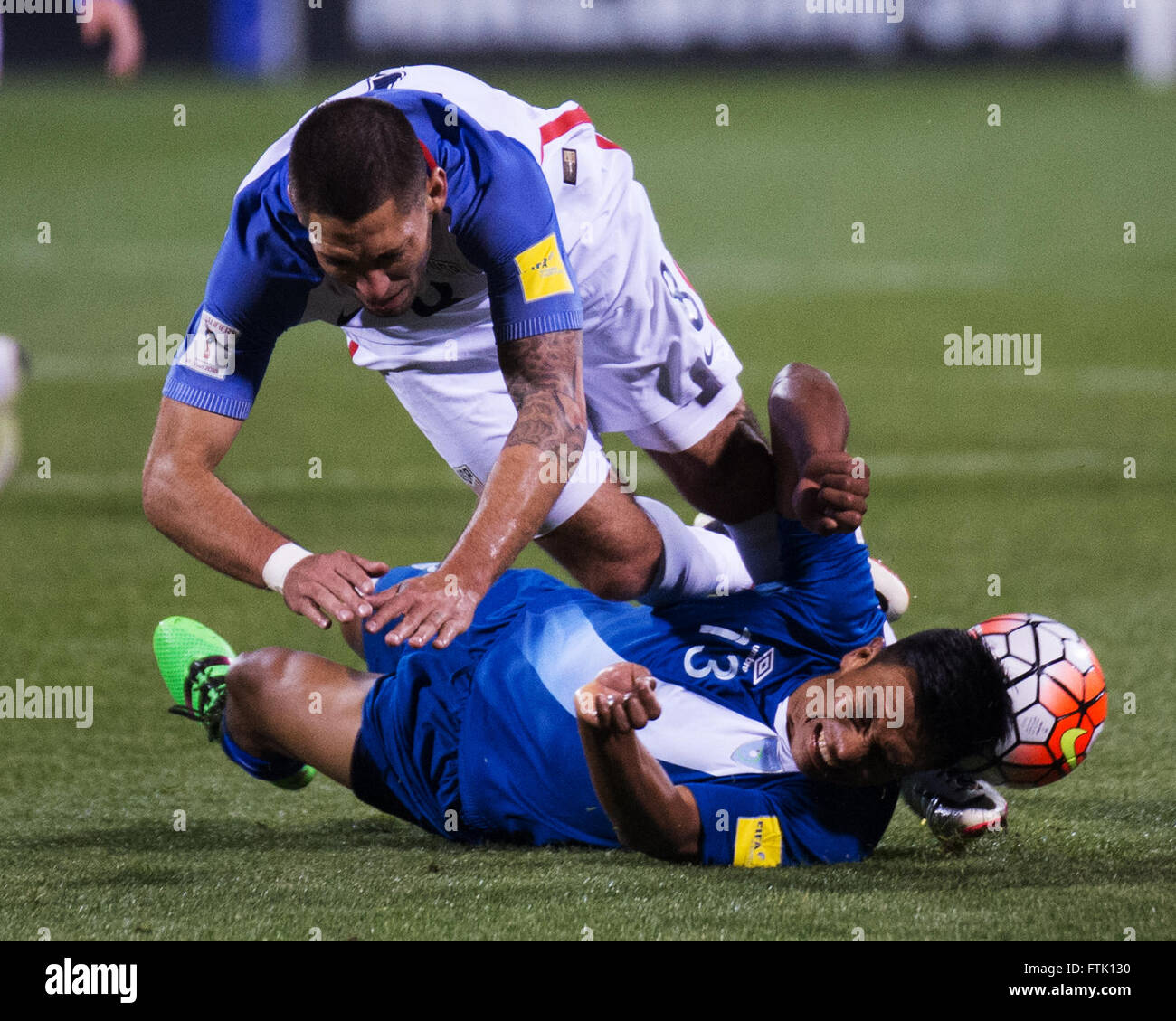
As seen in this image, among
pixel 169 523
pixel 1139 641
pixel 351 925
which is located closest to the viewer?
pixel 351 925

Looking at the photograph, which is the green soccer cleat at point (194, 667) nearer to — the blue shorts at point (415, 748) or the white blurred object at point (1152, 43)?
the blue shorts at point (415, 748)

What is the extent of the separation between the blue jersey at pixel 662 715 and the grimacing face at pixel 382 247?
2.75ft

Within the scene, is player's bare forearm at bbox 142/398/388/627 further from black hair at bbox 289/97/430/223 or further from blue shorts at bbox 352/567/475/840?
black hair at bbox 289/97/430/223

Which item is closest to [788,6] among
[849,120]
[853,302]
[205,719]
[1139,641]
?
[849,120]

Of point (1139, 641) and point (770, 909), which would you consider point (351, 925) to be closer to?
point (770, 909)

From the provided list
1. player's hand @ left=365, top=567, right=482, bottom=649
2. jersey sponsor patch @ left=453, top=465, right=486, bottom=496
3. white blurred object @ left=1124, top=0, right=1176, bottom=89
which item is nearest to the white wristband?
player's hand @ left=365, top=567, right=482, bottom=649

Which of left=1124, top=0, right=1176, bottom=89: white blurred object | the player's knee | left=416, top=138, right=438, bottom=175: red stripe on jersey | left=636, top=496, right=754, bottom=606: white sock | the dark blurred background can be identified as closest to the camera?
left=416, top=138, right=438, bottom=175: red stripe on jersey

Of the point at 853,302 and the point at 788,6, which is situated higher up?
the point at 788,6

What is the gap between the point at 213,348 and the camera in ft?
14.0

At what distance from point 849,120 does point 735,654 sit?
20420mm

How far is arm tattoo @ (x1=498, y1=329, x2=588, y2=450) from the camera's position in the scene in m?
4.02

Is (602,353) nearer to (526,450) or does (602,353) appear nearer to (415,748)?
(526,450)

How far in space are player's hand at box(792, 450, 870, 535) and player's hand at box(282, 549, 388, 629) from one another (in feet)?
3.56

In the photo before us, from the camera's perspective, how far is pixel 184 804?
15.3 ft
